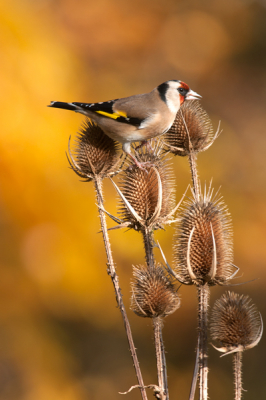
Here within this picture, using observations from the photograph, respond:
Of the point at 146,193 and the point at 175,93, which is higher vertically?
the point at 175,93

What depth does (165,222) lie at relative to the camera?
2.82 m

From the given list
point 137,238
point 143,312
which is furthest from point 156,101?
point 137,238

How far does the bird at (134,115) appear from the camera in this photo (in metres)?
3.03

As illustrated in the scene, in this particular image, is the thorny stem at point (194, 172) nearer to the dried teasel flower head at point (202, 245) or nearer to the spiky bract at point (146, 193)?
the dried teasel flower head at point (202, 245)

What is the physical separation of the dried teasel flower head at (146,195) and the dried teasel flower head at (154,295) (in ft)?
1.15

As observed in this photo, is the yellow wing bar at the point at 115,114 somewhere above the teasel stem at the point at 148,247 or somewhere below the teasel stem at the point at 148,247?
above

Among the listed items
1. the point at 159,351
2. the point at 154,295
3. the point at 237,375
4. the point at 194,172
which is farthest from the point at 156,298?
the point at 194,172

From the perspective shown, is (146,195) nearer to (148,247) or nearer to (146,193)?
(146,193)

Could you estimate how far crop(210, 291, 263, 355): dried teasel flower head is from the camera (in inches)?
93.6

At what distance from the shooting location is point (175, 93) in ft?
10.8

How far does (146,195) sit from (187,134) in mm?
721

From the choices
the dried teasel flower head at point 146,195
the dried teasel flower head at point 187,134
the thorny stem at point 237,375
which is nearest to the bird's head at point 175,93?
the dried teasel flower head at point 187,134

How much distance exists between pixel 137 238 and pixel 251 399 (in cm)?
316

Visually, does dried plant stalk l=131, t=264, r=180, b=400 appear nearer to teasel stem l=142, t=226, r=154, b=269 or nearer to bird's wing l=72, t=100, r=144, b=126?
teasel stem l=142, t=226, r=154, b=269
